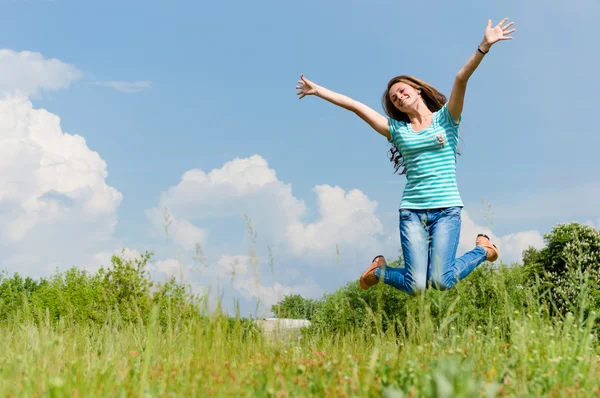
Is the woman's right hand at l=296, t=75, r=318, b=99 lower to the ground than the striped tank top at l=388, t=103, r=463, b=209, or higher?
higher

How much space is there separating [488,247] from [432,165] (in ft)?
4.73

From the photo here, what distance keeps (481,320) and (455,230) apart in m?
6.18

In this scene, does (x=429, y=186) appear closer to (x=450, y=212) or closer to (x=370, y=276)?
(x=450, y=212)

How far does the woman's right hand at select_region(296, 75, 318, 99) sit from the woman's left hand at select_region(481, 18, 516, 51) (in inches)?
91.6

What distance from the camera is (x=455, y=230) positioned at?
6.70 metres

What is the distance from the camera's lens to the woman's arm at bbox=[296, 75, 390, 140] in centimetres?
742

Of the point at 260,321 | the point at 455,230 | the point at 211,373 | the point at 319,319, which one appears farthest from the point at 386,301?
the point at 211,373

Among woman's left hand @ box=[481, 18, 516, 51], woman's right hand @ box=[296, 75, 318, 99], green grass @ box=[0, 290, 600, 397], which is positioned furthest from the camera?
woman's right hand @ box=[296, 75, 318, 99]

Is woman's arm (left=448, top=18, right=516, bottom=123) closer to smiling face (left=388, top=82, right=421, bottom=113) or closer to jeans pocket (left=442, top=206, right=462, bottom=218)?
smiling face (left=388, top=82, right=421, bottom=113)

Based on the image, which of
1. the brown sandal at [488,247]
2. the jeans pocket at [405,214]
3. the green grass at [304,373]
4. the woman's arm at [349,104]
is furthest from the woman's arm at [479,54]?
the green grass at [304,373]

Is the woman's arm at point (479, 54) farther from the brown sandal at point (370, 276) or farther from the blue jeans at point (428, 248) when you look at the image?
the brown sandal at point (370, 276)

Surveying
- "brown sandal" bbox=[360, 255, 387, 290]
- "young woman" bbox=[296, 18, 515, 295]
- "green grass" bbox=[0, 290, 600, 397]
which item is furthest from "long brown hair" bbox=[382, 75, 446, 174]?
"green grass" bbox=[0, 290, 600, 397]

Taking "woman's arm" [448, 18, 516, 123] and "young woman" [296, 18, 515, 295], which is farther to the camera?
"young woman" [296, 18, 515, 295]

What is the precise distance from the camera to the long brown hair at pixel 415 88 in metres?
7.46
